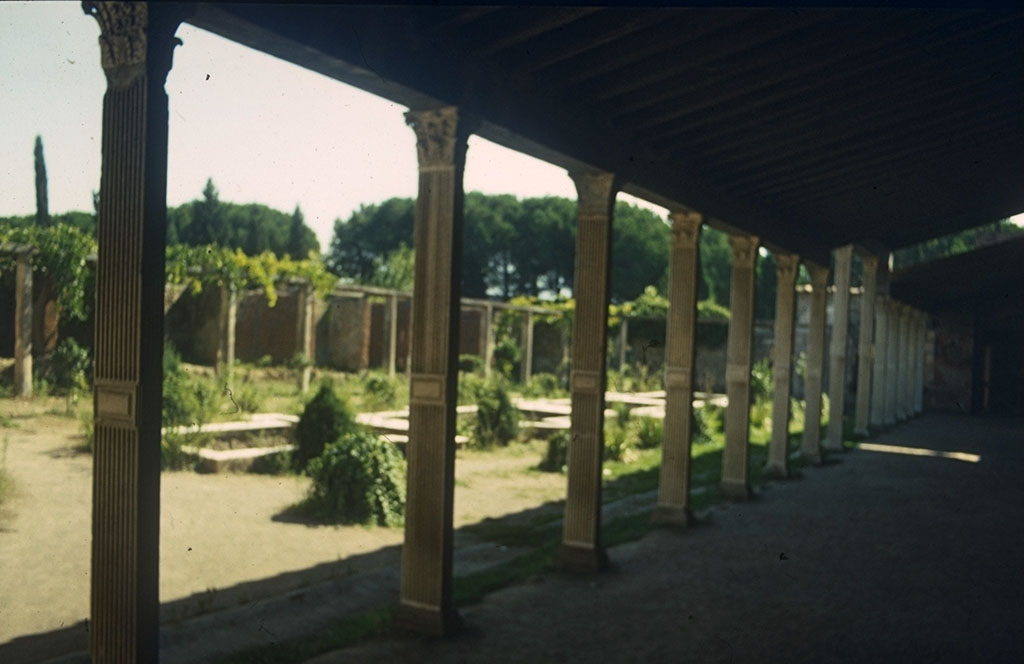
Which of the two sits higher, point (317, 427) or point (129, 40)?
point (129, 40)

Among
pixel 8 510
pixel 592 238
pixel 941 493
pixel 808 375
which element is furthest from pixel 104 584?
pixel 808 375

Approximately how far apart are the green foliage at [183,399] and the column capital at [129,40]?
8392 millimetres

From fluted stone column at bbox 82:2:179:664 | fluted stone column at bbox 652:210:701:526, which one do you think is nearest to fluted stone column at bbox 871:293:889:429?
fluted stone column at bbox 652:210:701:526

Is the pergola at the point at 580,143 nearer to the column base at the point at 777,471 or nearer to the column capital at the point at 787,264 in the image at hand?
the column capital at the point at 787,264

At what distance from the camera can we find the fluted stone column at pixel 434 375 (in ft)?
18.6

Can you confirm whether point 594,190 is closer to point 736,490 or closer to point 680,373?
point 680,373

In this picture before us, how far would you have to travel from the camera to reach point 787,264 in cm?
1306

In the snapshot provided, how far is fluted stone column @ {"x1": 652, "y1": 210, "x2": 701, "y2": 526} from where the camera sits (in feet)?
30.9

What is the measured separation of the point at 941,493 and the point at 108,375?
11497mm

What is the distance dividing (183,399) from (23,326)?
5402 mm

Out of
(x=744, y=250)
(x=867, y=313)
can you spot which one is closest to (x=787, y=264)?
(x=744, y=250)

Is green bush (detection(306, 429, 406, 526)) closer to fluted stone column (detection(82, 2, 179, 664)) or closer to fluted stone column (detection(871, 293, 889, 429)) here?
fluted stone column (detection(82, 2, 179, 664))

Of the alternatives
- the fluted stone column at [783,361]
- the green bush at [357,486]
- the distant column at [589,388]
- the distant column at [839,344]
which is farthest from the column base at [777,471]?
the distant column at [589,388]

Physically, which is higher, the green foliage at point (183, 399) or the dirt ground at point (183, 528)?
the green foliage at point (183, 399)
